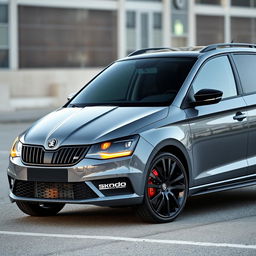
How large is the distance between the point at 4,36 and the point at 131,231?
103 ft

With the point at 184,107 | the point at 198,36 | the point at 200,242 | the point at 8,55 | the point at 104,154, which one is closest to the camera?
the point at 200,242

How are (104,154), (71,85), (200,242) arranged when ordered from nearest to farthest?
(200,242), (104,154), (71,85)

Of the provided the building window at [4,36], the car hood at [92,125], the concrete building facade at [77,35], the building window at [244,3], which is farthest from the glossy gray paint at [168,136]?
the building window at [244,3]

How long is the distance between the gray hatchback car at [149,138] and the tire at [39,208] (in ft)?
0.04

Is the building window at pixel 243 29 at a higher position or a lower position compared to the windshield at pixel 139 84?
higher

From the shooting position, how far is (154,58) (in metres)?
10.2

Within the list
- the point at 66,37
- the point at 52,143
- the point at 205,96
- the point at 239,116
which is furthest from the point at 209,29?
the point at 52,143

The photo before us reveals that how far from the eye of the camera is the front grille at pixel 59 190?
8.65 m

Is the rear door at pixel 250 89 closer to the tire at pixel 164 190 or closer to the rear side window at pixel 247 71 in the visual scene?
the rear side window at pixel 247 71

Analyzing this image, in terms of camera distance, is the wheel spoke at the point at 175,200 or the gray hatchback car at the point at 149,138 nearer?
the gray hatchback car at the point at 149,138

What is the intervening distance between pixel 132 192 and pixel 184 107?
45.6 inches

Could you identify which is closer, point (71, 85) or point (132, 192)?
point (132, 192)

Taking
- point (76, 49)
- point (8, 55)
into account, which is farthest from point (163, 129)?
point (76, 49)

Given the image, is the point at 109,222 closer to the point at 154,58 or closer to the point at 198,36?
the point at 154,58
